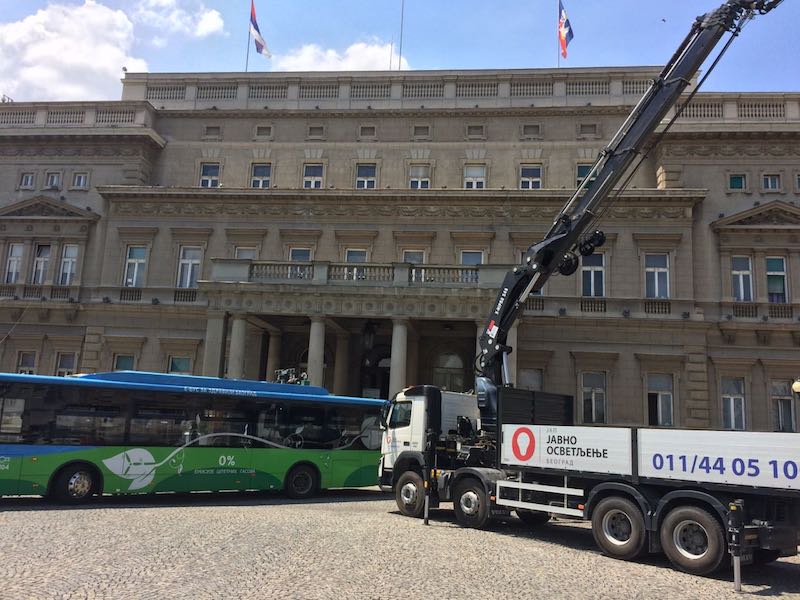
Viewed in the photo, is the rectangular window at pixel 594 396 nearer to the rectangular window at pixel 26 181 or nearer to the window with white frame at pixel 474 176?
the window with white frame at pixel 474 176

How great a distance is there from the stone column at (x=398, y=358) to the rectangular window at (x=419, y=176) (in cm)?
850

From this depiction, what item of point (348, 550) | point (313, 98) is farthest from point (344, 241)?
point (348, 550)

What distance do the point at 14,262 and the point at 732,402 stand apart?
33594 millimetres

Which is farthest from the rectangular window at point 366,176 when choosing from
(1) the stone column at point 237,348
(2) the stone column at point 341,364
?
(1) the stone column at point 237,348

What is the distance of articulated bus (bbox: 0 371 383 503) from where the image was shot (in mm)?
15445

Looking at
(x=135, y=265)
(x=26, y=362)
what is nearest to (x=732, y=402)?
(x=135, y=265)

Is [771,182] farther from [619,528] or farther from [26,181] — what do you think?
[26,181]

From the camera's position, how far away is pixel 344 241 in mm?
31266

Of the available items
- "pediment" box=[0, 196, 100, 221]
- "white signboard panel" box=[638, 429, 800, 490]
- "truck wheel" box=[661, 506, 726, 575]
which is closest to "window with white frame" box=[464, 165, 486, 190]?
"pediment" box=[0, 196, 100, 221]

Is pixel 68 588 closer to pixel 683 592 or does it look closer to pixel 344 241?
pixel 683 592

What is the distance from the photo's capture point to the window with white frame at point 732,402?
27880 millimetres

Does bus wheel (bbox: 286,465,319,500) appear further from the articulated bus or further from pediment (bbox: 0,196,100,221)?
pediment (bbox: 0,196,100,221)

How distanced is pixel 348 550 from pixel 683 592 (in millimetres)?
4961

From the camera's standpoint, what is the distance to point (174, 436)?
56.3 ft
